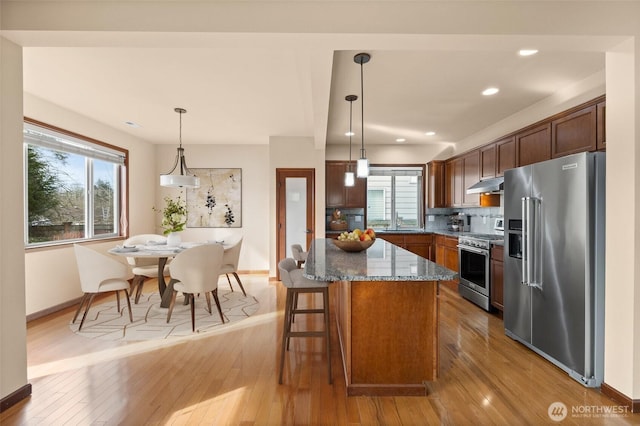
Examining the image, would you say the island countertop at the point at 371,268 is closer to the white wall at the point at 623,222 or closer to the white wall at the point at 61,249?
the white wall at the point at 623,222

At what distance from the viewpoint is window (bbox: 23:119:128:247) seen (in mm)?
3727

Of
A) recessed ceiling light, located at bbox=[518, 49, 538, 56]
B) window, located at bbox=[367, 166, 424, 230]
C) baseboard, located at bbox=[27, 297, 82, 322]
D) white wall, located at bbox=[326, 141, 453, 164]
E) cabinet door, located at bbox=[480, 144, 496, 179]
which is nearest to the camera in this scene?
recessed ceiling light, located at bbox=[518, 49, 538, 56]

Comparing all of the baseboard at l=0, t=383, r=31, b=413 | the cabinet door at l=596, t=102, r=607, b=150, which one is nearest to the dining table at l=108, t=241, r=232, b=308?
the baseboard at l=0, t=383, r=31, b=413

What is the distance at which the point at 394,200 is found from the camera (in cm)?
646

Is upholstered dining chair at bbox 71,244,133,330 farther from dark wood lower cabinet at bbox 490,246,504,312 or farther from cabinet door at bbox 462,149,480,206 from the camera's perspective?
cabinet door at bbox 462,149,480,206

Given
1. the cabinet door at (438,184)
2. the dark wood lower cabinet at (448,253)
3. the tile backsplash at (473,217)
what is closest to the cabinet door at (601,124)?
the tile backsplash at (473,217)

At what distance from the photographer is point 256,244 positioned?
619 centimetres

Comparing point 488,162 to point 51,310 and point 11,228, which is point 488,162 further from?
point 51,310

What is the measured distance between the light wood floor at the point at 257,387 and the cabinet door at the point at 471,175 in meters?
2.37

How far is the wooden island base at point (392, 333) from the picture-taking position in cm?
208

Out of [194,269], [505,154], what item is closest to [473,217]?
[505,154]

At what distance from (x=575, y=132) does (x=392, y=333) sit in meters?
2.61

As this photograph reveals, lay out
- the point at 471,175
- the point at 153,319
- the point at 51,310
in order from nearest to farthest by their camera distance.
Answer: the point at 153,319, the point at 51,310, the point at 471,175

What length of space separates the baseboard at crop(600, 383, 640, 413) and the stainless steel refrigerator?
3.3 inches
